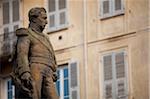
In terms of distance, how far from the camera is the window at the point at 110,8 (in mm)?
35844

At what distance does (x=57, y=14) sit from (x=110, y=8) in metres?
2.37

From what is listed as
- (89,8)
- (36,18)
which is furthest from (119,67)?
(36,18)

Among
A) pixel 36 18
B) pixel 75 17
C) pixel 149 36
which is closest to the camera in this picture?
pixel 36 18

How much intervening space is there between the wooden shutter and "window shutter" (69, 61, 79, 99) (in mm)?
1843

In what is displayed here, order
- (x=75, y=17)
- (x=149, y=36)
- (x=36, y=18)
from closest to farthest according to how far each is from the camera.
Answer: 1. (x=36, y=18)
2. (x=149, y=36)
3. (x=75, y=17)

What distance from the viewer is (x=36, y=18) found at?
17.9m

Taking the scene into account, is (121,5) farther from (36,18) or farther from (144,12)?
(36,18)

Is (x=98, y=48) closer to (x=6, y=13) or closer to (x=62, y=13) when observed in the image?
(x=62, y=13)

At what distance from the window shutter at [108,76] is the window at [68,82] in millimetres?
1149

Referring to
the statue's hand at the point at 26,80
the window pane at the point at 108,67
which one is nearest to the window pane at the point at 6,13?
the window pane at the point at 108,67

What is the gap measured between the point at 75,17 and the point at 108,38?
1880mm

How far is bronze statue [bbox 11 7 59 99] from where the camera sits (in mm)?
17062

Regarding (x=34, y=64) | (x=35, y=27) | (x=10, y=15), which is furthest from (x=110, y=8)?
(x=34, y=64)

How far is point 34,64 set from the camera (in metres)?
17.4
